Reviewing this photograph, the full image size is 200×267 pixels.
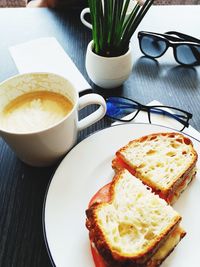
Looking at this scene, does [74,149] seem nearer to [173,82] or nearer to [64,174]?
[64,174]

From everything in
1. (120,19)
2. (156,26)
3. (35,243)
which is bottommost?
(35,243)

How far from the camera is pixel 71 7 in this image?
1264mm

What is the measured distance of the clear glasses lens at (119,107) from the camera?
2.57 ft

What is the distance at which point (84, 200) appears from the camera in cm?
56

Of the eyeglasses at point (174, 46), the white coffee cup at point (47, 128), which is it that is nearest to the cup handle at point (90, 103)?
the white coffee cup at point (47, 128)

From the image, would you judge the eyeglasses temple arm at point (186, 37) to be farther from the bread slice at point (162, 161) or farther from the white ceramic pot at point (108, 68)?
the bread slice at point (162, 161)

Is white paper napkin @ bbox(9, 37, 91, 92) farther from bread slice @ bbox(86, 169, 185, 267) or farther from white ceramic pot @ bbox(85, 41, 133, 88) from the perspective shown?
bread slice @ bbox(86, 169, 185, 267)

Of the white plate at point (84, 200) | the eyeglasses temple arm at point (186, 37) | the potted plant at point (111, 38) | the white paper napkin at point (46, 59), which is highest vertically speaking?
the potted plant at point (111, 38)

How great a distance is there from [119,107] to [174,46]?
0.35 m

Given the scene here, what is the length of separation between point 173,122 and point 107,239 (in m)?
0.40

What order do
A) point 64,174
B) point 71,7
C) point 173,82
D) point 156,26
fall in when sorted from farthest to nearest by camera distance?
point 71,7 → point 156,26 → point 173,82 → point 64,174

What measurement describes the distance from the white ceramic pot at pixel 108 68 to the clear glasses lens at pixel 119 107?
59 millimetres

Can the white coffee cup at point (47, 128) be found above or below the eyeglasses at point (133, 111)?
above

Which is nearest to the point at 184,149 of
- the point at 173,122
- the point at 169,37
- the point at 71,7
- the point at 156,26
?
the point at 173,122
